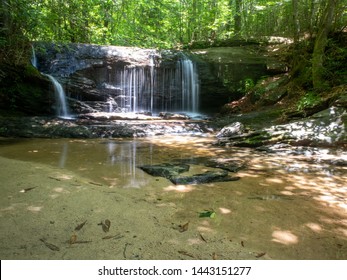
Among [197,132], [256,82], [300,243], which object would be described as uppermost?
[256,82]

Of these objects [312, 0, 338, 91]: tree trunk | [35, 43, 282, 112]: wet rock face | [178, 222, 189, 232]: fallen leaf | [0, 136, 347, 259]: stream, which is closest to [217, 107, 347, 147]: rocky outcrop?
[0, 136, 347, 259]: stream

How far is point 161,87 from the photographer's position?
39.5 feet

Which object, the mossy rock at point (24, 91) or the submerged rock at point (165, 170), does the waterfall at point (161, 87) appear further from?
the submerged rock at point (165, 170)

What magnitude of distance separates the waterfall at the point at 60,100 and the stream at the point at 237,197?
4455 mm

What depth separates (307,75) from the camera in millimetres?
9453

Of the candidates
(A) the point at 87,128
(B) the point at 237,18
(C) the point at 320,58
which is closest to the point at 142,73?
(A) the point at 87,128

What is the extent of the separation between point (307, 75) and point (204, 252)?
9.13 meters

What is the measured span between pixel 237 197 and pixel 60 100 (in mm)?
8707

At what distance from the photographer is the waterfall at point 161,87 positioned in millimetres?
11680

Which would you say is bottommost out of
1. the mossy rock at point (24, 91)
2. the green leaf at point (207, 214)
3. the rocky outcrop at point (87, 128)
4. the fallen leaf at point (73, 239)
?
the rocky outcrop at point (87, 128)

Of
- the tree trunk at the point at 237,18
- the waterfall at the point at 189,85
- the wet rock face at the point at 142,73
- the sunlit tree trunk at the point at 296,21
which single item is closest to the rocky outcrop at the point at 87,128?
the wet rock face at the point at 142,73

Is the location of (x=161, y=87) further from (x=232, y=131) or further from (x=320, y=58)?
(x=320, y=58)
